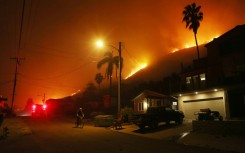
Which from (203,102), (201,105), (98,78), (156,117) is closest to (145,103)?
(201,105)

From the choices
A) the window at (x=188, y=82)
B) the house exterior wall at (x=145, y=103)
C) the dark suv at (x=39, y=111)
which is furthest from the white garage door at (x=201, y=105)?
the dark suv at (x=39, y=111)

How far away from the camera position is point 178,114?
83.8 feet

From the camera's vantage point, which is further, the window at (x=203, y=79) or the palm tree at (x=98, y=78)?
the palm tree at (x=98, y=78)

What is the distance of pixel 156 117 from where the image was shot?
2269 cm

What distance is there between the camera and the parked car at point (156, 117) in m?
21.7

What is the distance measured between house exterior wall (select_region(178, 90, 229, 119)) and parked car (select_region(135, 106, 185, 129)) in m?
4.69

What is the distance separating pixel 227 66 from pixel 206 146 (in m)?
20.0

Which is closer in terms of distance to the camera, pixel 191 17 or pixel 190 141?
pixel 190 141

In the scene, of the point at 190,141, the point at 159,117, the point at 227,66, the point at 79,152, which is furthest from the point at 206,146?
the point at 227,66

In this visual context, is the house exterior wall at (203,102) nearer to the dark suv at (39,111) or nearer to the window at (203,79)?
the window at (203,79)

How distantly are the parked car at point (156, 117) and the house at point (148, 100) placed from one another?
1276 centimetres

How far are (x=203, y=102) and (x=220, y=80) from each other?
136 inches

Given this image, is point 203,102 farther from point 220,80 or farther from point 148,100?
point 148,100

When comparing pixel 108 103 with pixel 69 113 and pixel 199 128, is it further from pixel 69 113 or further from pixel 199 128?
pixel 199 128
